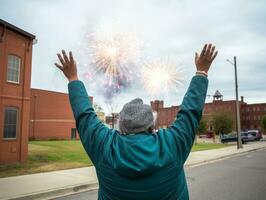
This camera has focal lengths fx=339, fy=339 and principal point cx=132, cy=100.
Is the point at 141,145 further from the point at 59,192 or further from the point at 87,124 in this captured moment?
the point at 59,192

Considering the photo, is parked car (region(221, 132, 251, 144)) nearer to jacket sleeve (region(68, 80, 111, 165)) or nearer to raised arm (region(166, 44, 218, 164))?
raised arm (region(166, 44, 218, 164))

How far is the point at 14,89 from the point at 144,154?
62.9ft

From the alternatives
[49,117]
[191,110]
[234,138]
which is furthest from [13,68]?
[234,138]

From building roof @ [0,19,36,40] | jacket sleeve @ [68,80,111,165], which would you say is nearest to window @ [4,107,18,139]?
building roof @ [0,19,36,40]

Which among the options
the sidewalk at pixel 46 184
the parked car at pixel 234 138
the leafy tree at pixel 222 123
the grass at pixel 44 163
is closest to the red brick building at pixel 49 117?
the parked car at pixel 234 138

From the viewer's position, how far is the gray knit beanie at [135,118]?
2.16m

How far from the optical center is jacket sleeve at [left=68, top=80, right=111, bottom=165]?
2152mm

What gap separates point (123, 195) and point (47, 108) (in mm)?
55956

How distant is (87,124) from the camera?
2240 mm

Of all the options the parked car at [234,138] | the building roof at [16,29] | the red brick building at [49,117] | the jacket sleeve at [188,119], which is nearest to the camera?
the jacket sleeve at [188,119]

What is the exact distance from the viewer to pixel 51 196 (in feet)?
33.0

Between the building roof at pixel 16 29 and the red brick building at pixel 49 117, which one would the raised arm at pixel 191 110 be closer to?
the building roof at pixel 16 29

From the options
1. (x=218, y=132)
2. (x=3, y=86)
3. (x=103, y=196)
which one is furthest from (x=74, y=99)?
(x=218, y=132)

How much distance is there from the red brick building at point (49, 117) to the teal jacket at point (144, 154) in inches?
2022
